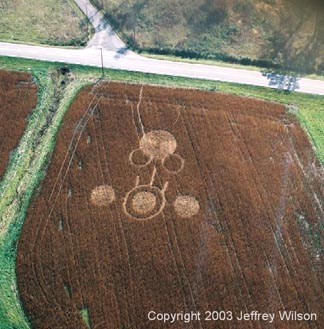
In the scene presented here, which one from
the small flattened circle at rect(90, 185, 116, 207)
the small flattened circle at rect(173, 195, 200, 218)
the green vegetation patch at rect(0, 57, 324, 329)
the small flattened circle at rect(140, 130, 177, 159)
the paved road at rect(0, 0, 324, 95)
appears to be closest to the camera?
the green vegetation patch at rect(0, 57, 324, 329)

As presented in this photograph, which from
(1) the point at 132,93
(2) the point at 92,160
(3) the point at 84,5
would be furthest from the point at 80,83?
(3) the point at 84,5

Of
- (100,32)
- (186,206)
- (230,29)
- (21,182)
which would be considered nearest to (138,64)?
(100,32)

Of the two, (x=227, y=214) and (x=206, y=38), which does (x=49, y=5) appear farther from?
Result: (x=227, y=214)

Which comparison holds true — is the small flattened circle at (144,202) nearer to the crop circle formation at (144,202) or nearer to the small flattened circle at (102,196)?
the crop circle formation at (144,202)

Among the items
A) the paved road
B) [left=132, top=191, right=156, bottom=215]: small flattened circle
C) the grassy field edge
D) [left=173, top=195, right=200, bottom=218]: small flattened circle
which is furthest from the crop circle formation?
the paved road

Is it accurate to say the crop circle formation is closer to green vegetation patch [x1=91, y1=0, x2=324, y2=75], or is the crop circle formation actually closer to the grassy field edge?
the grassy field edge

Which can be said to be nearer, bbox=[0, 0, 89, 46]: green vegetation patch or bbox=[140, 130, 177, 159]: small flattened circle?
bbox=[140, 130, 177, 159]: small flattened circle

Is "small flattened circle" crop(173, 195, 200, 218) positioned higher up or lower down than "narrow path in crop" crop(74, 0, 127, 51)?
lower down
